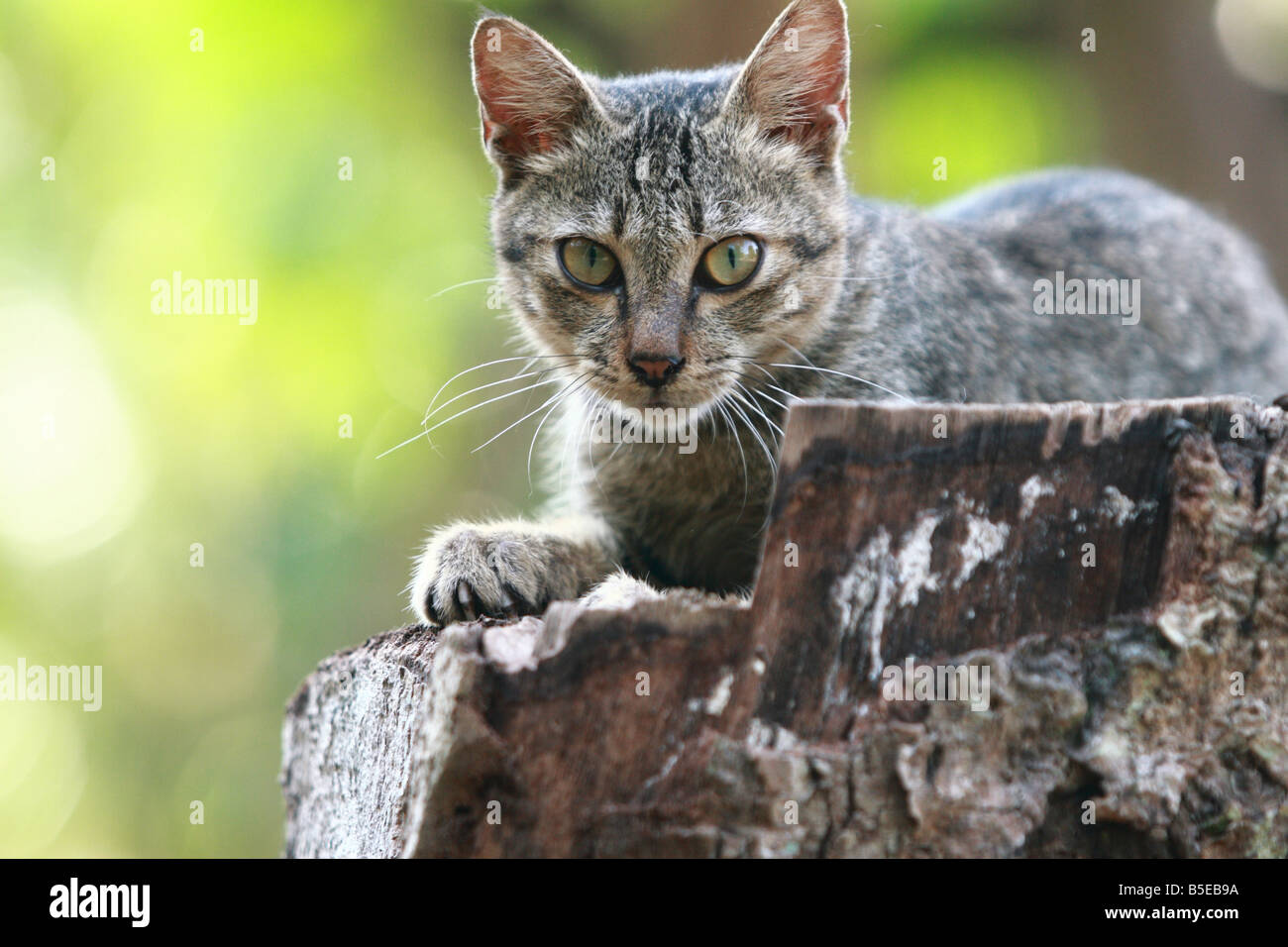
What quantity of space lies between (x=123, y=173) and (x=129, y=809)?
5.92m

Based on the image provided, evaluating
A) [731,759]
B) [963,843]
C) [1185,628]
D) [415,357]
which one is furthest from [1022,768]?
[415,357]

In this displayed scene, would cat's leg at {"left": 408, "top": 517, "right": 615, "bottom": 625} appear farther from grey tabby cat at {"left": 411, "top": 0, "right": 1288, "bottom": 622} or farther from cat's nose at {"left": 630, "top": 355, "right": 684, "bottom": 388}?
cat's nose at {"left": 630, "top": 355, "right": 684, "bottom": 388}

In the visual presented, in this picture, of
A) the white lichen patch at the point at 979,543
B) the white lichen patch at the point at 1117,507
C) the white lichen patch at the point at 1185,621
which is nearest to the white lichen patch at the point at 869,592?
the white lichen patch at the point at 979,543

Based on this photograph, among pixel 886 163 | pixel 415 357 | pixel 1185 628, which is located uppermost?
pixel 886 163

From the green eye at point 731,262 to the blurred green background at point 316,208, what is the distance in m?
3.74

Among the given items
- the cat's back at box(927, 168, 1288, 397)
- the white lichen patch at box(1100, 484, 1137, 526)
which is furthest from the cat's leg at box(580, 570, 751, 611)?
the cat's back at box(927, 168, 1288, 397)

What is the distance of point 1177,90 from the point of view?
25.3 feet

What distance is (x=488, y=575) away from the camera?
364cm

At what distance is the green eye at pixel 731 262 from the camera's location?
4113 millimetres

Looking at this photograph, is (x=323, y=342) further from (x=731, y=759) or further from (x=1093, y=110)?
(x=731, y=759)

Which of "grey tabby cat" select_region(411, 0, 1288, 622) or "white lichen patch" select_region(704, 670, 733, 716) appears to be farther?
"grey tabby cat" select_region(411, 0, 1288, 622)

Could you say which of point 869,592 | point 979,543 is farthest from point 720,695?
point 979,543

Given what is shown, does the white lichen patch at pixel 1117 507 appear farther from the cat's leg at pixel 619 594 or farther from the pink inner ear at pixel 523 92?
the pink inner ear at pixel 523 92

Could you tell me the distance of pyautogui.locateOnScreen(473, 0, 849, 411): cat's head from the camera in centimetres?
403
